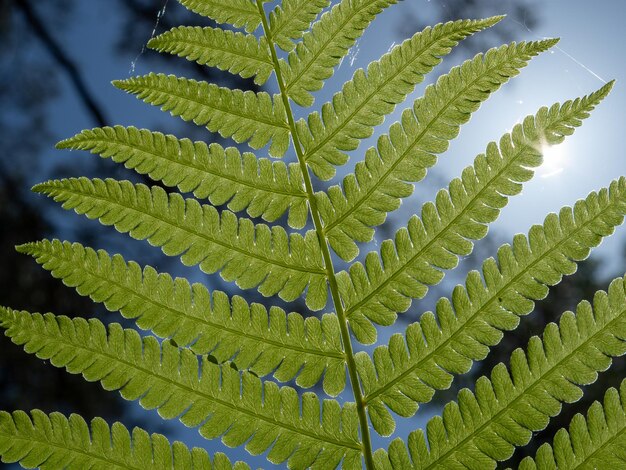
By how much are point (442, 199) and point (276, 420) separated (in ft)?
1.38

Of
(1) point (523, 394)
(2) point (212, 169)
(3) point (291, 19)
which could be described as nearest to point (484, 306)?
(1) point (523, 394)

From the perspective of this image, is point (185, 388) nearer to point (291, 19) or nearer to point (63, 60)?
point (291, 19)

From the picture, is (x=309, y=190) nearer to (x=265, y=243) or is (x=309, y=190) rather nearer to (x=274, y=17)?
(x=265, y=243)

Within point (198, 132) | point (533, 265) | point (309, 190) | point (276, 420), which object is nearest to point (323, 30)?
point (309, 190)

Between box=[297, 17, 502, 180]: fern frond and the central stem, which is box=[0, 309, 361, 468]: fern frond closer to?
the central stem

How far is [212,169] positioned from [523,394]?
0.62 metres

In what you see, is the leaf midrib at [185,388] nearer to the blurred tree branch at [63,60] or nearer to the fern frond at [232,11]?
the fern frond at [232,11]

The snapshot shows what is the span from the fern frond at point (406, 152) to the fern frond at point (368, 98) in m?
0.05

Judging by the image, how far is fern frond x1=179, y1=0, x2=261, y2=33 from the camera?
1163 millimetres

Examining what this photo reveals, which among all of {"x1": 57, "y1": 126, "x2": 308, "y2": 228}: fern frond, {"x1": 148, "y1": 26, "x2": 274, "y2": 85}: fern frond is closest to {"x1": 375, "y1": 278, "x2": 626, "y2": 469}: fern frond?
{"x1": 57, "y1": 126, "x2": 308, "y2": 228}: fern frond

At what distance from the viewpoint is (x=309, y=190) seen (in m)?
1.05

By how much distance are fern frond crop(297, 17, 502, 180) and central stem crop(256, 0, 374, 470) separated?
0.09 feet

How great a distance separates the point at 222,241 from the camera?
1029 millimetres

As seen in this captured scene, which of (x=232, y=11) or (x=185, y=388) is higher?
(x=232, y=11)
